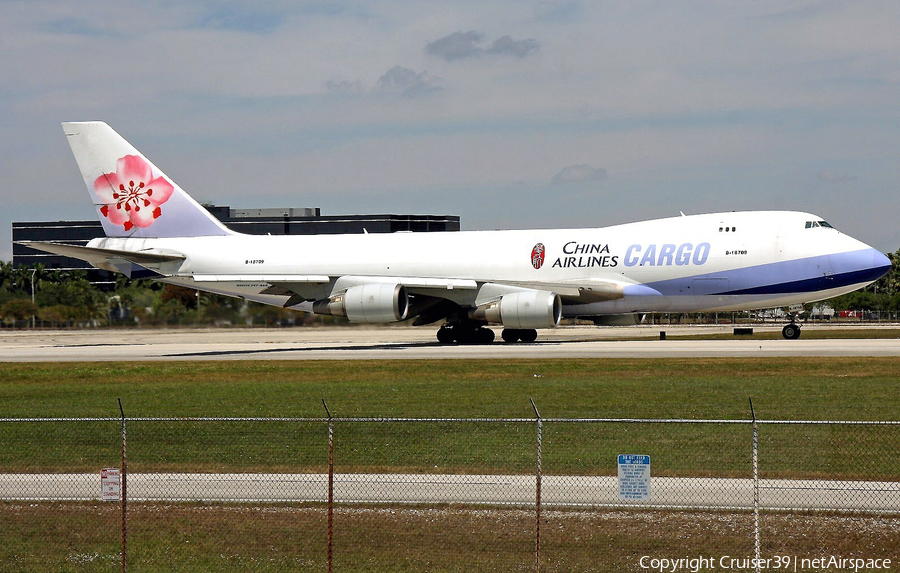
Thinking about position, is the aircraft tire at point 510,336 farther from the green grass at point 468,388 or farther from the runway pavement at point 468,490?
the runway pavement at point 468,490

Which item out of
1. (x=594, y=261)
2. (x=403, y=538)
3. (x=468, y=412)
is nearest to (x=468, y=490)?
(x=403, y=538)

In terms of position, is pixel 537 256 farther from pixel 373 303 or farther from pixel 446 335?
pixel 373 303

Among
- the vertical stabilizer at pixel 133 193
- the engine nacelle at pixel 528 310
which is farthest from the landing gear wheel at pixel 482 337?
the vertical stabilizer at pixel 133 193

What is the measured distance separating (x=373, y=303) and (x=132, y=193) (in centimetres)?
1565

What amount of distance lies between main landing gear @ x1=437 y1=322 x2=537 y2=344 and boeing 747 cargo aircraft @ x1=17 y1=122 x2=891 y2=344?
0.06 m

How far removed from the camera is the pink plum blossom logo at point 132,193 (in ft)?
167

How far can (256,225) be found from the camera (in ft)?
480

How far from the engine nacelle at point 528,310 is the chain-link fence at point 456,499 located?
23.4m

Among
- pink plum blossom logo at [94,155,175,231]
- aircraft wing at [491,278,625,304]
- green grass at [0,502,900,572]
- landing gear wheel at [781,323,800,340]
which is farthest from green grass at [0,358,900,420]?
pink plum blossom logo at [94,155,175,231]

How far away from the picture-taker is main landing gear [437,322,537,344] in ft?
155

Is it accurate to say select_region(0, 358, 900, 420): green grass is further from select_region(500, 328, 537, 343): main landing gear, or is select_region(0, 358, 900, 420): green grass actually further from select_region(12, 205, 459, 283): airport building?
select_region(12, 205, 459, 283): airport building

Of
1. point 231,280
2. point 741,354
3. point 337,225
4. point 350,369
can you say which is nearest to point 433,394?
point 350,369

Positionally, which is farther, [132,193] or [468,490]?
[132,193]

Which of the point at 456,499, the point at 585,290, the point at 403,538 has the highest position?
the point at 585,290
